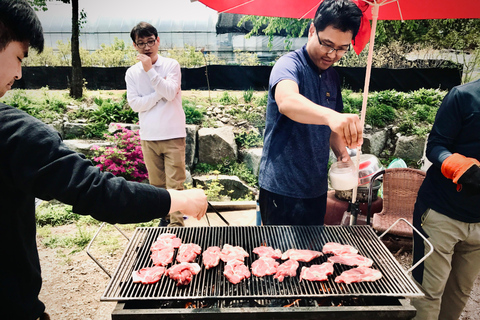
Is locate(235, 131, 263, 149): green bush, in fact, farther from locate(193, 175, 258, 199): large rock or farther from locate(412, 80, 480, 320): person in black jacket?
locate(412, 80, 480, 320): person in black jacket

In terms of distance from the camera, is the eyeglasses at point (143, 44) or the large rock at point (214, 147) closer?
the eyeglasses at point (143, 44)

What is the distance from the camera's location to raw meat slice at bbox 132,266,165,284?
191 centimetres

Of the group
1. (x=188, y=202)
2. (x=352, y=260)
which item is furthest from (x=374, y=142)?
(x=188, y=202)

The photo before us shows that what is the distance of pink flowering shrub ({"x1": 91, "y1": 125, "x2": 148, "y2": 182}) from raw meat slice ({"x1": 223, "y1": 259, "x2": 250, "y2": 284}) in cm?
418

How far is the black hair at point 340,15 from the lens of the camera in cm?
215

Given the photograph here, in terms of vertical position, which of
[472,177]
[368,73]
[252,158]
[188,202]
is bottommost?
[252,158]

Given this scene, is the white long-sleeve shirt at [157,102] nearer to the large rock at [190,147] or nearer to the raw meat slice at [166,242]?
the raw meat slice at [166,242]

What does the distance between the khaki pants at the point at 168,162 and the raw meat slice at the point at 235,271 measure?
8.50 ft

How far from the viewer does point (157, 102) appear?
14.3ft

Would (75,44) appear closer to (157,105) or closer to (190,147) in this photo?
(190,147)

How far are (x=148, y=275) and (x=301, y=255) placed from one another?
3.44 feet

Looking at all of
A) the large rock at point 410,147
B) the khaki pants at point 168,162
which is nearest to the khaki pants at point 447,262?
the khaki pants at point 168,162

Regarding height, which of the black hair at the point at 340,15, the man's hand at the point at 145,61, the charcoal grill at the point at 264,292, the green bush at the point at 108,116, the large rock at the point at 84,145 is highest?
the black hair at the point at 340,15

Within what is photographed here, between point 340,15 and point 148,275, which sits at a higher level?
point 340,15
